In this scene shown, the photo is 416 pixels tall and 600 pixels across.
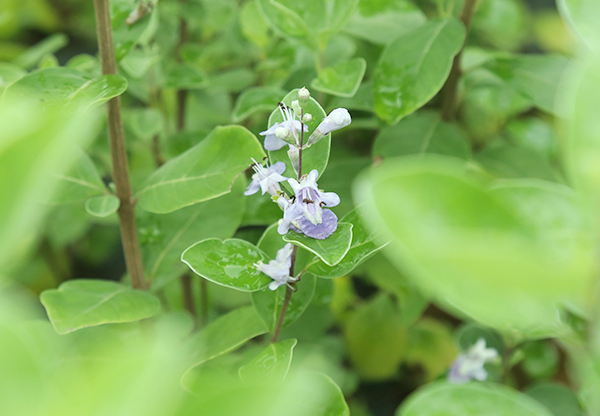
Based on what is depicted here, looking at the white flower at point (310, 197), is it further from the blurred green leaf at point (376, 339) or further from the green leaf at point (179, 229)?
the blurred green leaf at point (376, 339)

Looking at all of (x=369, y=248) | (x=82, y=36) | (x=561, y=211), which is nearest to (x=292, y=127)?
(x=369, y=248)

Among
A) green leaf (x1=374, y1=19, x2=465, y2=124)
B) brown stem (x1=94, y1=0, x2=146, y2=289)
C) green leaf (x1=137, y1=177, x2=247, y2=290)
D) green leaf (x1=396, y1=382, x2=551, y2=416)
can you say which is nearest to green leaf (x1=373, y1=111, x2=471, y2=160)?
green leaf (x1=374, y1=19, x2=465, y2=124)

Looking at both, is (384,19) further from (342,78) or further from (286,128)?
(286,128)

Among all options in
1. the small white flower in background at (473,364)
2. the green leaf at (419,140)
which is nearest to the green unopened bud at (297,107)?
the green leaf at (419,140)

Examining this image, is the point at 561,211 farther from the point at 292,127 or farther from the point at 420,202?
the point at 292,127

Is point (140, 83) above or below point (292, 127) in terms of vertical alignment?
below

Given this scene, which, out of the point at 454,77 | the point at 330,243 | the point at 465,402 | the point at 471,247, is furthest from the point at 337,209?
the point at 471,247

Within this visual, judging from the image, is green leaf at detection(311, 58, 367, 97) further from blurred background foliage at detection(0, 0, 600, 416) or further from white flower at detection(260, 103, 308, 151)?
white flower at detection(260, 103, 308, 151)
